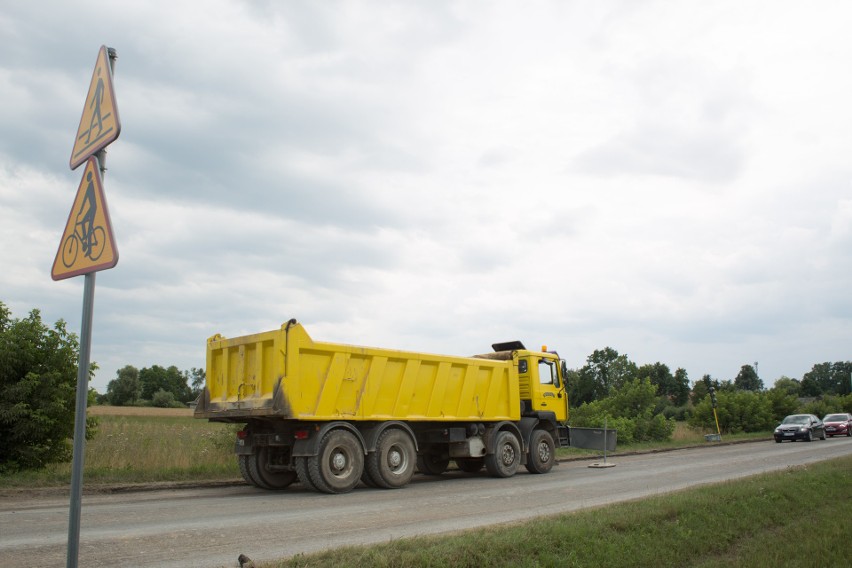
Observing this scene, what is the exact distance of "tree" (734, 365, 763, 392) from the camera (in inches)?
5684

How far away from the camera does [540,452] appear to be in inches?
695

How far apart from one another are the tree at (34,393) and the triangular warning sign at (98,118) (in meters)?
11.4

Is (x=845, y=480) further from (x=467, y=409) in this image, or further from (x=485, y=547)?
(x=485, y=547)

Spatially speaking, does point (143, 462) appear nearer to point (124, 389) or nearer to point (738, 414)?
point (738, 414)

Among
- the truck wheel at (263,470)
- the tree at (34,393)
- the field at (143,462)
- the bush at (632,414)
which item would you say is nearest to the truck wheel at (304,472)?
the truck wheel at (263,470)

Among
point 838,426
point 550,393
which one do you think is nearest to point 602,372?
point 838,426

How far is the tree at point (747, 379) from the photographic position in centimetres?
14438

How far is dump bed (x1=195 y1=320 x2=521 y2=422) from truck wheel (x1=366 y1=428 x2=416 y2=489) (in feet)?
1.44

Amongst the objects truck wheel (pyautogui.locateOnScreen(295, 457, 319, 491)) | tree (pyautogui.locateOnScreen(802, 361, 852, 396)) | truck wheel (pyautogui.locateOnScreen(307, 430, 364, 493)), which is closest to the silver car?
truck wheel (pyautogui.locateOnScreen(307, 430, 364, 493))

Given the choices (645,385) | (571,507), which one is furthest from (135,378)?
(571,507)

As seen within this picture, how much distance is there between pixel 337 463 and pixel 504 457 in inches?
207

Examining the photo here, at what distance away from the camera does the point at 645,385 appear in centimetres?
3347

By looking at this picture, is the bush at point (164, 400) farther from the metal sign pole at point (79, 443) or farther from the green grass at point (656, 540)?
the metal sign pole at point (79, 443)

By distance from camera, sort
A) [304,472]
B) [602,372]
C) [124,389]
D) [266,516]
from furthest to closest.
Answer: [602,372], [124,389], [304,472], [266,516]
